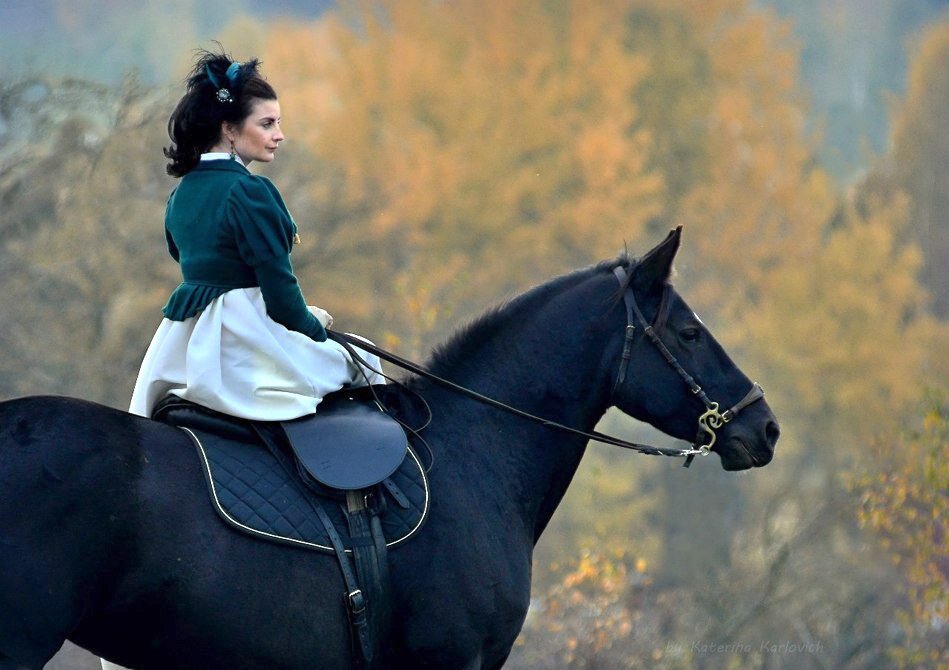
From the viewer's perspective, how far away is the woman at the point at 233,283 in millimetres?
4230

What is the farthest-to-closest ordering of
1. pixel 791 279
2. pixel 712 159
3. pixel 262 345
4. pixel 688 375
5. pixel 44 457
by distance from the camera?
pixel 712 159 → pixel 791 279 → pixel 688 375 → pixel 262 345 → pixel 44 457

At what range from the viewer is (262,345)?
4.29m

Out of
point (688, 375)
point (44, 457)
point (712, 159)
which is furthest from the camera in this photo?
point (712, 159)

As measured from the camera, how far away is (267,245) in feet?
13.8

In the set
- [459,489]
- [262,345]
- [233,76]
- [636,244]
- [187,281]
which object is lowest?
[459,489]

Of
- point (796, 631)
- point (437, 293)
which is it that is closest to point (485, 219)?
point (437, 293)

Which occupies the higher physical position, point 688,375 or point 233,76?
point 233,76

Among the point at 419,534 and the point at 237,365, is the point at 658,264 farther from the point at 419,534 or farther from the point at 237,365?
the point at 237,365

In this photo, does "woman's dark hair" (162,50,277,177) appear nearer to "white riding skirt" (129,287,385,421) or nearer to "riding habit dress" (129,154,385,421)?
"riding habit dress" (129,154,385,421)

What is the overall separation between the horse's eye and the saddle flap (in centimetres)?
108

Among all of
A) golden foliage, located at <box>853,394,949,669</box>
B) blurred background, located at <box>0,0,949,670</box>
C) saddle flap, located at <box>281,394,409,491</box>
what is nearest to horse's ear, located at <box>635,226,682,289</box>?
saddle flap, located at <box>281,394,409,491</box>

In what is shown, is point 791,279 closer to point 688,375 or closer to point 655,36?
point 655,36

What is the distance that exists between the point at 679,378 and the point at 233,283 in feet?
5.18

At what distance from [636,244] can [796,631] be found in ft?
44.8
